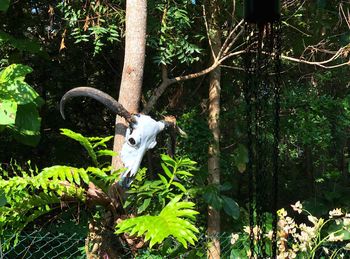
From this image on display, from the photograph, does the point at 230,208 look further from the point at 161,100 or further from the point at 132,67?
the point at 132,67

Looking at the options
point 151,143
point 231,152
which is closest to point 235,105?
point 231,152

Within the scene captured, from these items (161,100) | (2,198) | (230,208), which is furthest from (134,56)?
(161,100)

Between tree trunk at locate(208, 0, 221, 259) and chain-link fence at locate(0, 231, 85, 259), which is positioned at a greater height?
tree trunk at locate(208, 0, 221, 259)

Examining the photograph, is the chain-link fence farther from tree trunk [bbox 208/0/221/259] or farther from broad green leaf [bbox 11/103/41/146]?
tree trunk [bbox 208/0/221/259]

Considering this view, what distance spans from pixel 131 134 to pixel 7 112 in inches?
33.1

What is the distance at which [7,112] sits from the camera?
2684mm

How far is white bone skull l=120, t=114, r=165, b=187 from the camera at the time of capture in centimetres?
228

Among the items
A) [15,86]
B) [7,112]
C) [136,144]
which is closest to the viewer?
[136,144]

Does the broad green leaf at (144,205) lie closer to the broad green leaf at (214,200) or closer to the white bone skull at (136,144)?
the white bone skull at (136,144)

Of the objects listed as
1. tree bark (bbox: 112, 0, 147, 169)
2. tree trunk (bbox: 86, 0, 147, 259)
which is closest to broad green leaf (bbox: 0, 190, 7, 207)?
tree trunk (bbox: 86, 0, 147, 259)

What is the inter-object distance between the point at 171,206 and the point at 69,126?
11.2ft

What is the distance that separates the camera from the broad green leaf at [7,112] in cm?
268

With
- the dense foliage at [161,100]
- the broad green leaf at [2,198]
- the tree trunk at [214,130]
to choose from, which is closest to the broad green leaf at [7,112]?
the dense foliage at [161,100]

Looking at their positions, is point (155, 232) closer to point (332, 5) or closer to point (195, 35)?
point (195, 35)
